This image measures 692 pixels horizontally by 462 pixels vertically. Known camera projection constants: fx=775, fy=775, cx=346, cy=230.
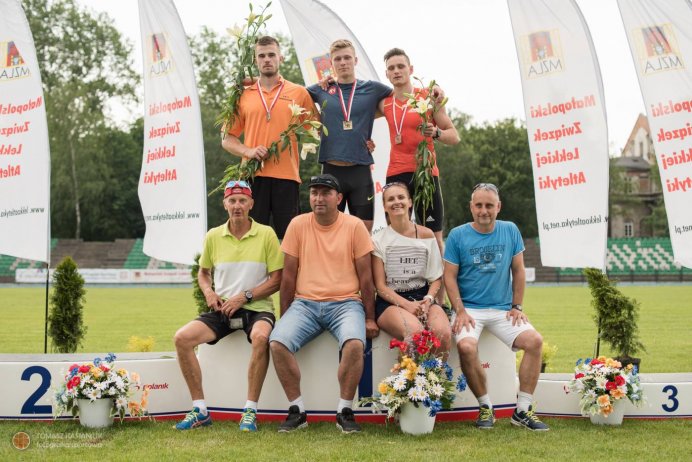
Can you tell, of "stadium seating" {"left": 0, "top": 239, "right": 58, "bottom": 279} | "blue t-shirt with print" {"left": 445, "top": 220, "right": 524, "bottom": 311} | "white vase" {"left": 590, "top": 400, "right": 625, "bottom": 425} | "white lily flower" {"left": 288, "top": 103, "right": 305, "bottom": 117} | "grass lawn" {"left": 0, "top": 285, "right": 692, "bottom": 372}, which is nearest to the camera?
"white vase" {"left": 590, "top": 400, "right": 625, "bottom": 425}

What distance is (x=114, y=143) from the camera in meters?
47.7

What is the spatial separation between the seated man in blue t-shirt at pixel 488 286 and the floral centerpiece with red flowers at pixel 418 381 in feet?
0.79

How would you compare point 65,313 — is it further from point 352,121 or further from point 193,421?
point 352,121

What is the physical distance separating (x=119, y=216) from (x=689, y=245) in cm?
4333

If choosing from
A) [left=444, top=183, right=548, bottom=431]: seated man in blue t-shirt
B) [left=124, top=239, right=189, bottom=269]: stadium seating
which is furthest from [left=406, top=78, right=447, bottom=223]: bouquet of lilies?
[left=124, top=239, right=189, bottom=269]: stadium seating

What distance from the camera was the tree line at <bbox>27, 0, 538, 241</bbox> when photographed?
43.3 metres

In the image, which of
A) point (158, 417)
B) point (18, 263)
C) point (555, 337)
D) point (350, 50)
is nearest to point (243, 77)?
point (350, 50)

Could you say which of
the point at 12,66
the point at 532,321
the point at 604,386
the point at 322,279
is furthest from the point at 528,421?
the point at 532,321

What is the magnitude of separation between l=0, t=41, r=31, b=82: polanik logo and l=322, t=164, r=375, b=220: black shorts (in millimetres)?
3891

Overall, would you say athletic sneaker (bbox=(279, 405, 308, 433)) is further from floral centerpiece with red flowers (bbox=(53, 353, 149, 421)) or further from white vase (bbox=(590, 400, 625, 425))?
white vase (bbox=(590, 400, 625, 425))

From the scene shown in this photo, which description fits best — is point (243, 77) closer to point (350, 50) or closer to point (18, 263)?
point (350, 50)

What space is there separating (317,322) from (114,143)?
44.6 m

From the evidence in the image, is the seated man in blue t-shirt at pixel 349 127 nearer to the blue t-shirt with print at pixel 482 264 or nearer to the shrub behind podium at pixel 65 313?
the blue t-shirt with print at pixel 482 264

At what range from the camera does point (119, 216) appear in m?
47.4
